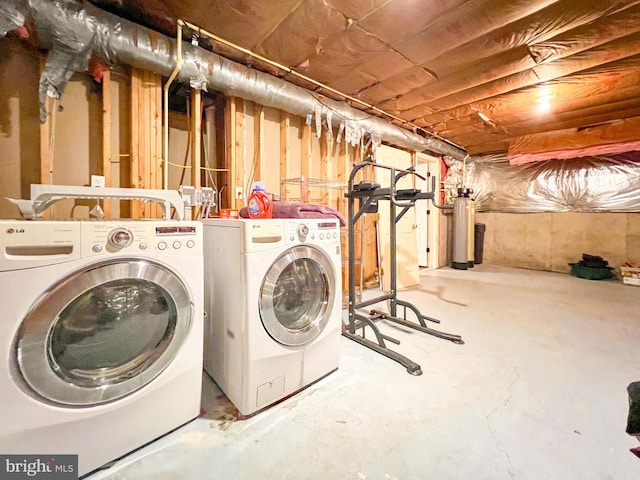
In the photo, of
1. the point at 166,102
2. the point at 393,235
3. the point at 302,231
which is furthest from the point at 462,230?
the point at 166,102

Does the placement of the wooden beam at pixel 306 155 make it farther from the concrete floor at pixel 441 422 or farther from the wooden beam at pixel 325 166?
the concrete floor at pixel 441 422

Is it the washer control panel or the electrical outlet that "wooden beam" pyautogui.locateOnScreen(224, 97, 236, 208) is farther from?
the washer control panel

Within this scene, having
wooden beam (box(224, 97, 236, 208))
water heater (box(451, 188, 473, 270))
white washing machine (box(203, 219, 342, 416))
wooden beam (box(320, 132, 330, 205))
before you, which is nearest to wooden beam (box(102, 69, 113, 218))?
wooden beam (box(224, 97, 236, 208))

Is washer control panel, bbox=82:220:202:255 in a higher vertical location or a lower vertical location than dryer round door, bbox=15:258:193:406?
higher

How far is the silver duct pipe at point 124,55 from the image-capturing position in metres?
1.46

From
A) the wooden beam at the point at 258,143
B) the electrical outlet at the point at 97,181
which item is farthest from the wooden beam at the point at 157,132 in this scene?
the wooden beam at the point at 258,143

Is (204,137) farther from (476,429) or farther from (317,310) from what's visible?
(476,429)

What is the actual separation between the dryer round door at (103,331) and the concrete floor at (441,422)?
36 cm

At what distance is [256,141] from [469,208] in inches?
165

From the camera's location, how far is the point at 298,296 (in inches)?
62.6

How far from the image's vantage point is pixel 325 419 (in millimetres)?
1303

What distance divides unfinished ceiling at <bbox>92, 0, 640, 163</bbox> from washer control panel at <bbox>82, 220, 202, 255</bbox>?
1554 mm

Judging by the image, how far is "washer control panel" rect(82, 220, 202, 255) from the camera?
3.14ft

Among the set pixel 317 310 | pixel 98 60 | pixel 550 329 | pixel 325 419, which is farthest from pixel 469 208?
pixel 98 60
